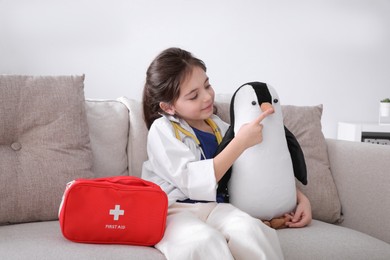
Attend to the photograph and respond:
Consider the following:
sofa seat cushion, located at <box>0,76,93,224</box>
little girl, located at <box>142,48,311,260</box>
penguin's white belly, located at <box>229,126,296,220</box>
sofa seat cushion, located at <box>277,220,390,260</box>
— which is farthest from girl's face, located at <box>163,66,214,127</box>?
sofa seat cushion, located at <box>277,220,390,260</box>

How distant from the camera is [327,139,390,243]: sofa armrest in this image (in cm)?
151

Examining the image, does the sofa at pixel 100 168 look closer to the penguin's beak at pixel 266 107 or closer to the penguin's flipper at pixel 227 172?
the penguin's flipper at pixel 227 172

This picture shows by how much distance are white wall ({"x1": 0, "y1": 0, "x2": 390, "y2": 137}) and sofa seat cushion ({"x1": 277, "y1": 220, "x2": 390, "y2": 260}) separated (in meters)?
1.72

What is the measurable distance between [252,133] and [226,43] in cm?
176

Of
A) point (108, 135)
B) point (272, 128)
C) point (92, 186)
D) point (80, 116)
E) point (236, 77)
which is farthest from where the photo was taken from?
point (236, 77)

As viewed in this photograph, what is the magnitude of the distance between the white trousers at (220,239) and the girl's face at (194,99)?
0.35 m

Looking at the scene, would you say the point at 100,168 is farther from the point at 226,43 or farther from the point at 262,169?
the point at 226,43

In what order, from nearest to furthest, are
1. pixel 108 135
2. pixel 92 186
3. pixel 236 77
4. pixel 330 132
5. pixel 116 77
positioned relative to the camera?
pixel 92 186
pixel 108 135
pixel 116 77
pixel 236 77
pixel 330 132

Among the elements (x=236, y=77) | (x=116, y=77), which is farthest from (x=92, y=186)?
(x=236, y=77)

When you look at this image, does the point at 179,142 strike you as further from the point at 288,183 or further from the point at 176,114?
the point at 288,183

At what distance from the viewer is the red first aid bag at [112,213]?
3.82 ft

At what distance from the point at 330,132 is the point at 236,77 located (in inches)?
30.5

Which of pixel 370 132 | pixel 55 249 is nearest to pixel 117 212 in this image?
pixel 55 249

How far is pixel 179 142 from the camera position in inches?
56.6
